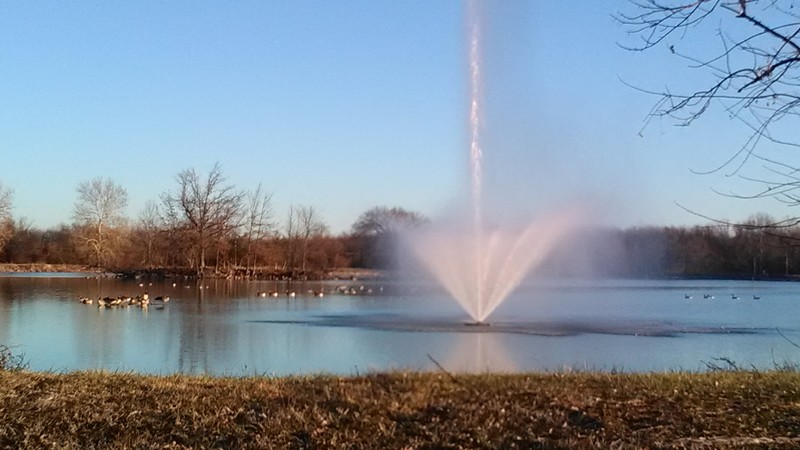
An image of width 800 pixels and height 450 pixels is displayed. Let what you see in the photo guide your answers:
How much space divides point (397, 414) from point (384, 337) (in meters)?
12.9

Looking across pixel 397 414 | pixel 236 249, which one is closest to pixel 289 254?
pixel 236 249

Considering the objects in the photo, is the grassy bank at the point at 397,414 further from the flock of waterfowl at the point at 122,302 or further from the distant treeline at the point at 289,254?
the distant treeline at the point at 289,254

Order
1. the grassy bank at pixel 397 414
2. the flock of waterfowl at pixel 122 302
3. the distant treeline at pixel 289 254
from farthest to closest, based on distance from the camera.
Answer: the distant treeline at pixel 289 254 < the flock of waterfowl at pixel 122 302 < the grassy bank at pixel 397 414

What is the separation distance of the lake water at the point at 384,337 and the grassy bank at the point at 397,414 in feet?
6.56

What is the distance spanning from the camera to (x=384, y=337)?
1819 cm

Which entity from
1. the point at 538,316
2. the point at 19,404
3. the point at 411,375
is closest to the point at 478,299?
the point at 538,316

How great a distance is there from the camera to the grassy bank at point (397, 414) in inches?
195

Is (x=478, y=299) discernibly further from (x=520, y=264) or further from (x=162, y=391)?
(x=162, y=391)

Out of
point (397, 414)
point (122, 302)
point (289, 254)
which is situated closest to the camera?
point (397, 414)

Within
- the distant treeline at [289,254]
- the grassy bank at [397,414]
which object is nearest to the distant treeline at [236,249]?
the distant treeline at [289,254]

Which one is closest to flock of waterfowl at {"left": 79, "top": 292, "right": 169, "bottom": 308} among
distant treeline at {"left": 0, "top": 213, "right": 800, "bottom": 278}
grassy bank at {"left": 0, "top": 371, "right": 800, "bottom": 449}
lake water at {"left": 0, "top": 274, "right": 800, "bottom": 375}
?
lake water at {"left": 0, "top": 274, "right": 800, "bottom": 375}

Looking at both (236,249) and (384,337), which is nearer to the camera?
(384,337)

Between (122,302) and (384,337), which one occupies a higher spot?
(122,302)

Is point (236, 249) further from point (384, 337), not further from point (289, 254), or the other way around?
point (384, 337)
